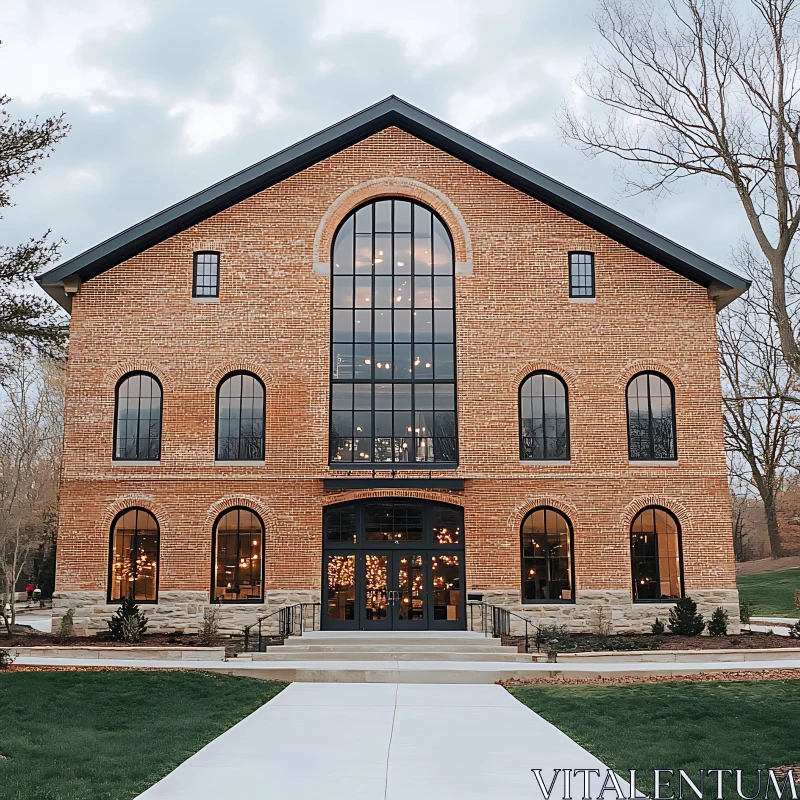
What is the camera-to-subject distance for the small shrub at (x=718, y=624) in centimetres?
2211

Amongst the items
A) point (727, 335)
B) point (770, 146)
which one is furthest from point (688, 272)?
point (727, 335)

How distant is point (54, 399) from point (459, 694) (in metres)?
A: 33.6

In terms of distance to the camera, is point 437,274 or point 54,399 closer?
point 437,274

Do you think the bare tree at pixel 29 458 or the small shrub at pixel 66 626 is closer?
the small shrub at pixel 66 626

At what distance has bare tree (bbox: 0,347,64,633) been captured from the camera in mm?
34969

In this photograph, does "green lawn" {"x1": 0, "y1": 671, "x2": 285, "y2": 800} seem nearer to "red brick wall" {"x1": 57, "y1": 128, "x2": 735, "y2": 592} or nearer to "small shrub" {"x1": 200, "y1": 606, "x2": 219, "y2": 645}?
"small shrub" {"x1": 200, "y1": 606, "x2": 219, "y2": 645}

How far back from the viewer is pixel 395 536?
23.4 meters

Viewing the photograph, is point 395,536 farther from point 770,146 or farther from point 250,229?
point 770,146

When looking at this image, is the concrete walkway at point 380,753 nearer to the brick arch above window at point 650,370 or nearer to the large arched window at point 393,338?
the large arched window at point 393,338

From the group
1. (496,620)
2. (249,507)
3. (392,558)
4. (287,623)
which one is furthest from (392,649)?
(249,507)

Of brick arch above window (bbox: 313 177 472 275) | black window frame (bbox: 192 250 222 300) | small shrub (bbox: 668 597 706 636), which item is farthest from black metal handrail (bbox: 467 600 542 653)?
black window frame (bbox: 192 250 222 300)

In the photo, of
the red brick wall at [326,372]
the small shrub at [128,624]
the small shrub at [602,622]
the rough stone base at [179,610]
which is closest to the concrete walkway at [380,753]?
the rough stone base at [179,610]

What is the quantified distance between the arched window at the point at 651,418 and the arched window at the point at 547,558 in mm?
2752

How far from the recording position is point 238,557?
75.8 feet
